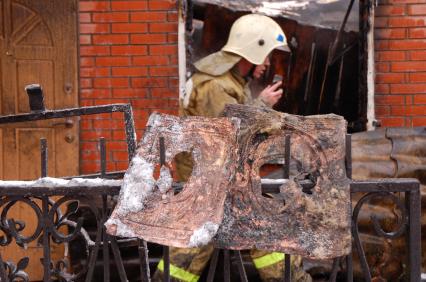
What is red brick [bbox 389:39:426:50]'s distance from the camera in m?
4.84

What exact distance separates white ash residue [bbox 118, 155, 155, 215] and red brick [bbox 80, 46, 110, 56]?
9.11 ft

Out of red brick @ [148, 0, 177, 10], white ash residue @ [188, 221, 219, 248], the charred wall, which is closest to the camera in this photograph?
white ash residue @ [188, 221, 219, 248]

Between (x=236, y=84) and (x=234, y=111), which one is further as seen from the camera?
(x=236, y=84)

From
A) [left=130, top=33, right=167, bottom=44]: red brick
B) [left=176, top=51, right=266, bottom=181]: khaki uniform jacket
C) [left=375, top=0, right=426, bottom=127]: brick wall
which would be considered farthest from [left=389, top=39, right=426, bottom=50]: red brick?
[left=130, top=33, right=167, bottom=44]: red brick

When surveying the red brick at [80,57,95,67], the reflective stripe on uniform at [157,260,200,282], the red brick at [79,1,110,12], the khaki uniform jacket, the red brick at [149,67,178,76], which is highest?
the red brick at [79,1,110,12]

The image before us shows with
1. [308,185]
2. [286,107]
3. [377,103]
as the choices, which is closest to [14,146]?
[286,107]

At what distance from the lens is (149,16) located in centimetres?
482

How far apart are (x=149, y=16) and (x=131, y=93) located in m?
0.62

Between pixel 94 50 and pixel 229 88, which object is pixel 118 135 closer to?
pixel 94 50

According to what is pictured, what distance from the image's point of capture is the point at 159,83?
4.84m

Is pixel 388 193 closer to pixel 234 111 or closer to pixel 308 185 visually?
pixel 308 185

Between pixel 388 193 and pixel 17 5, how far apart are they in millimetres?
3619

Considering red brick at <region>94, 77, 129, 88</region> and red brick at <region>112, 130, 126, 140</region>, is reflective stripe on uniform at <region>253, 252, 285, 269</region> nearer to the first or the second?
red brick at <region>112, 130, 126, 140</region>

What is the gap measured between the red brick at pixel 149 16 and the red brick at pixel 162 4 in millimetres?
46
